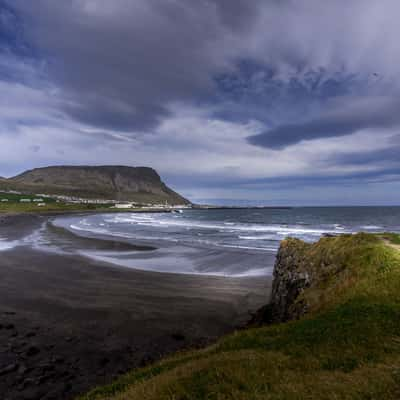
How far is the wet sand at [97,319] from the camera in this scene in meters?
7.66

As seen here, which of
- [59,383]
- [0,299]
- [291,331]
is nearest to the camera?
[291,331]

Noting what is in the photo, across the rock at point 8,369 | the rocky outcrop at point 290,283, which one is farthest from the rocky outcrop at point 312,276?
the rock at point 8,369

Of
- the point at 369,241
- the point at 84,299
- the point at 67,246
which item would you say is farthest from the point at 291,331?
the point at 67,246

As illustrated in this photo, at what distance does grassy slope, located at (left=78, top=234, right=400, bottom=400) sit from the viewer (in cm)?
408

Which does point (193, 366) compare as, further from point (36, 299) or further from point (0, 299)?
point (0, 299)

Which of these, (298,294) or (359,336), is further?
(298,294)

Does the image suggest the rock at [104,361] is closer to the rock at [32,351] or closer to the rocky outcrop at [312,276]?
the rock at [32,351]

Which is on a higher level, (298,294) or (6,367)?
(298,294)

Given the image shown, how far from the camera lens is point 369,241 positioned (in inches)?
419

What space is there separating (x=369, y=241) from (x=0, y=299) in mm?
17317

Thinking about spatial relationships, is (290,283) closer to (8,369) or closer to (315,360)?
(315,360)

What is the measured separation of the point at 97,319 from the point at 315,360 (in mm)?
9298

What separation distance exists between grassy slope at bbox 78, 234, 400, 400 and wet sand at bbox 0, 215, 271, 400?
2684 millimetres

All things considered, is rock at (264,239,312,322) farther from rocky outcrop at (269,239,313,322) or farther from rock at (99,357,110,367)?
rock at (99,357,110,367)
